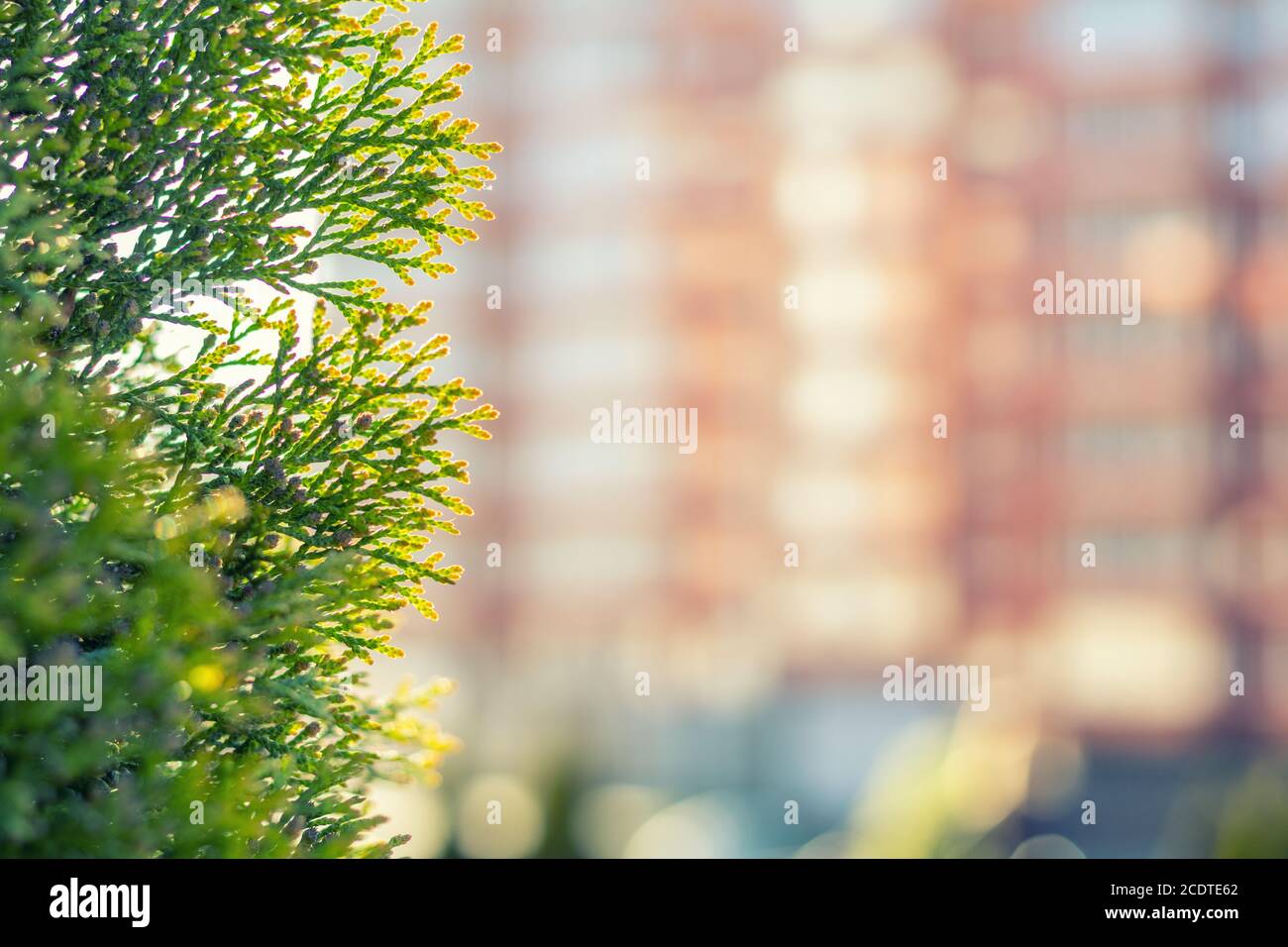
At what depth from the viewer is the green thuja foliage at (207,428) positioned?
3.04 meters

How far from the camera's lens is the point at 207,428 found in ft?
13.1

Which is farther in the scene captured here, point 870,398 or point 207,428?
point 870,398

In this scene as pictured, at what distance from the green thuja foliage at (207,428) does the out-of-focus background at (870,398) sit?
31509mm

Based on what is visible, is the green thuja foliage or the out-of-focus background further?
the out-of-focus background

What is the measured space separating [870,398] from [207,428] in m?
40.9

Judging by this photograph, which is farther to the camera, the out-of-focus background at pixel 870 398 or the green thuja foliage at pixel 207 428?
the out-of-focus background at pixel 870 398

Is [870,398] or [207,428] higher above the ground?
[870,398]

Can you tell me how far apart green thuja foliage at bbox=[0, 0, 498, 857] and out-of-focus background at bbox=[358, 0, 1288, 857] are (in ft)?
103

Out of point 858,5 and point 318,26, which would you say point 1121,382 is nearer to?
point 858,5

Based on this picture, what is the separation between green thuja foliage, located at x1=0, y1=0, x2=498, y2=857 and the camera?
3041 millimetres

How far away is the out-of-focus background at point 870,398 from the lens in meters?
39.5

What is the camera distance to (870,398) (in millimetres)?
43375
